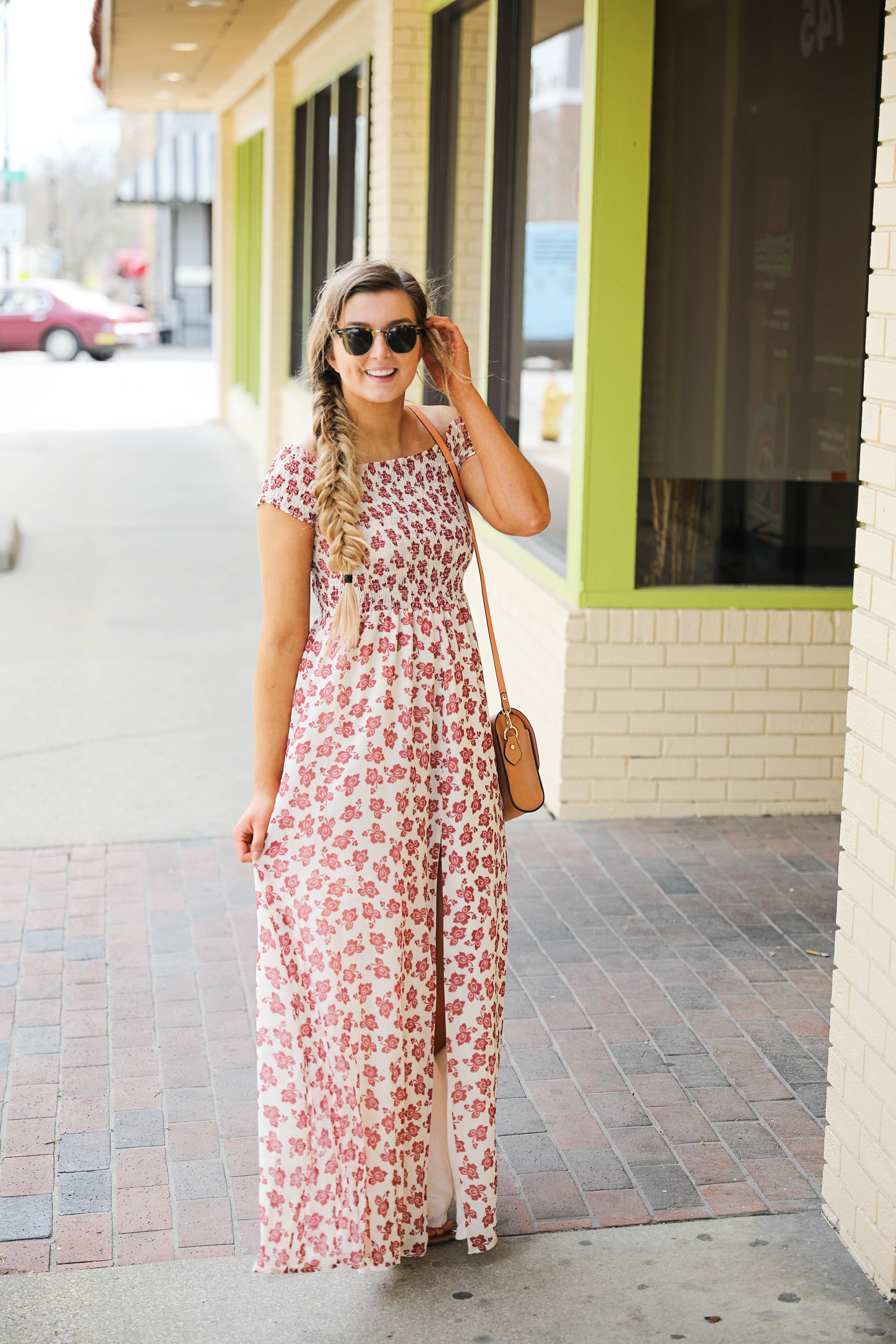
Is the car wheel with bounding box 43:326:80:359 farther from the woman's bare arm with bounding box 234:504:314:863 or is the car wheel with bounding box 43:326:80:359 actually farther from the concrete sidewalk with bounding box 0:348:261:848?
the woman's bare arm with bounding box 234:504:314:863

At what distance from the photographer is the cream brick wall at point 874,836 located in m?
3.08

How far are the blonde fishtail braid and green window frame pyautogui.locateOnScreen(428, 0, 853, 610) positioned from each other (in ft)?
9.52

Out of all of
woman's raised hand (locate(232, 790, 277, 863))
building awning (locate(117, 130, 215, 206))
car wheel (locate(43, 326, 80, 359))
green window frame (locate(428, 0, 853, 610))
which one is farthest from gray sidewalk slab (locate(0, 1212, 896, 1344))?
building awning (locate(117, 130, 215, 206))

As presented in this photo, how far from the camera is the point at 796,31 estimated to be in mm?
6109

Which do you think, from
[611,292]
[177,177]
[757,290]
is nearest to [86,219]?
[177,177]

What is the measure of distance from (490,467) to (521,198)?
4402mm

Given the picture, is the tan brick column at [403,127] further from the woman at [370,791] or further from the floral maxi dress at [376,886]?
the floral maxi dress at [376,886]

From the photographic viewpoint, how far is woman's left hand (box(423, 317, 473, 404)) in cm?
307

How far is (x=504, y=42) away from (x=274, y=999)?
5357mm

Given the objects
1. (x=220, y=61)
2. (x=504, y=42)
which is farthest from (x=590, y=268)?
(x=220, y=61)

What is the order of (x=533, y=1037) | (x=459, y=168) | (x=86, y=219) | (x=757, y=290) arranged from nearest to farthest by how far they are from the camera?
(x=533, y=1037) < (x=757, y=290) < (x=459, y=168) < (x=86, y=219)

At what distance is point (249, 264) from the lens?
745 inches

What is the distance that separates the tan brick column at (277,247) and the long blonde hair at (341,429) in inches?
470

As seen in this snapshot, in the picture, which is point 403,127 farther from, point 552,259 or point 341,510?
point 341,510
